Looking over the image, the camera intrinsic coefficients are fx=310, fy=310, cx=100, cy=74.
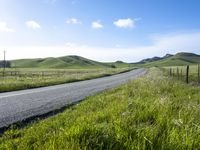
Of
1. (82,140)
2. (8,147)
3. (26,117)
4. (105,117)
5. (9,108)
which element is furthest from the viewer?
(9,108)

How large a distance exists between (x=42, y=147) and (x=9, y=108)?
6.76 metres

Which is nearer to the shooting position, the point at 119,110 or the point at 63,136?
the point at 63,136

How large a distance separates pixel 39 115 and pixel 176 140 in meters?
5.63

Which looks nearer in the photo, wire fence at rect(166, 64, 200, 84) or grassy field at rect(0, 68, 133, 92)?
grassy field at rect(0, 68, 133, 92)

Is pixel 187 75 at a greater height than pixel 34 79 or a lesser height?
greater

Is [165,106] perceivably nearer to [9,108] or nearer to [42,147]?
[42,147]

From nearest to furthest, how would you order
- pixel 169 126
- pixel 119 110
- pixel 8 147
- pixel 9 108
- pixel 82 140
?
pixel 82 140, pixel 8 147, pixel 169 126, pixel 119 110, pixel 9 108

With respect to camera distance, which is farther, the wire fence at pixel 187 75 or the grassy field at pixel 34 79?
the wire fence at pixel 187 75

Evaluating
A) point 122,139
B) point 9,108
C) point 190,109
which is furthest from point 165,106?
point 9,108

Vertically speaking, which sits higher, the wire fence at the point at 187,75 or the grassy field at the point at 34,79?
the wire fence at the point at 187,75

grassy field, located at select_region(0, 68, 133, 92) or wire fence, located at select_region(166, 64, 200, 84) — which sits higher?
wire fence, located at select_region(166, 64, 200, 84)

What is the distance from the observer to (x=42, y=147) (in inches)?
182

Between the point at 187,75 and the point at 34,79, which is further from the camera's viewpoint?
the point at 34,79

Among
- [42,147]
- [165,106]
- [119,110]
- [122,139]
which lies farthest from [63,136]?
[165,106]
